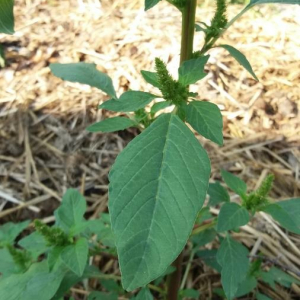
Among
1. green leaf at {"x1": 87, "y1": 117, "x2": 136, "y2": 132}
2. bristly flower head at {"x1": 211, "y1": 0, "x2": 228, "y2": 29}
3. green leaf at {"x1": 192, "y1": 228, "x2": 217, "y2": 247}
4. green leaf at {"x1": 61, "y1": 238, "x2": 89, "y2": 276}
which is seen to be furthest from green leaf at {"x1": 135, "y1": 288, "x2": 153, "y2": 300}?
bristly flower head at {"x1": 211, "y1": 0, "x2": 228, "y2": 29}

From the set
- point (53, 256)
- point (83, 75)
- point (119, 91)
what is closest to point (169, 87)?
point (83, 75)

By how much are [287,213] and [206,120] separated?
1.38ft

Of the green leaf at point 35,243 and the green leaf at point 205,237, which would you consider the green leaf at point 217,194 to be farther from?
the green leaf at point 35,243

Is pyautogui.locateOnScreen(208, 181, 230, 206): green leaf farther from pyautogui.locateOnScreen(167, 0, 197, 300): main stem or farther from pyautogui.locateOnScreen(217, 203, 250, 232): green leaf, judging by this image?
pyautogui.locateOnScreen(167, 0, 197, 300): main stem

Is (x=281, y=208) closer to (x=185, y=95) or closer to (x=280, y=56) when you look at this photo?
(x=185, y=95)

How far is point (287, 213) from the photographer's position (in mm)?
1100

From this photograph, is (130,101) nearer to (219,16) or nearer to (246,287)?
(219,16)

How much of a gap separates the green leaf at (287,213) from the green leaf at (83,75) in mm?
532

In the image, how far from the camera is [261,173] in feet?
6.32

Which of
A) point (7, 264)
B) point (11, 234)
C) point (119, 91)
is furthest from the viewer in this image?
point (119, 91)

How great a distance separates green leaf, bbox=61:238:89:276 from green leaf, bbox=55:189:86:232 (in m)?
0.09

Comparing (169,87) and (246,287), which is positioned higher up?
(169,87)

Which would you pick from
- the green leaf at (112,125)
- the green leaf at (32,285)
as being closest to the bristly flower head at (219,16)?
the green leaf at (112,125)

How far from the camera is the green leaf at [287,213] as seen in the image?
3.53ft
